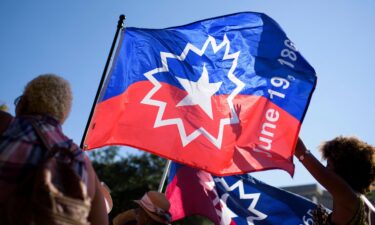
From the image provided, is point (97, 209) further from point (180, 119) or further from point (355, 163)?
point (355, 163)

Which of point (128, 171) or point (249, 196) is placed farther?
point (128, 171)

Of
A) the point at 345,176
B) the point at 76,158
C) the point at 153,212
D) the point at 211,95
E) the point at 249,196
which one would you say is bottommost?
the point at 249,196

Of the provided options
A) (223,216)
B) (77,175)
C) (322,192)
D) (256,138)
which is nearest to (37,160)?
(77,175)

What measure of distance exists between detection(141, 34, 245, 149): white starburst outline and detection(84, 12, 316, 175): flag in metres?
0.01

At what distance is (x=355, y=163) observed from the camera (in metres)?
3.50

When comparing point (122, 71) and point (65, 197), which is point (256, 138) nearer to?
point (122, 71)

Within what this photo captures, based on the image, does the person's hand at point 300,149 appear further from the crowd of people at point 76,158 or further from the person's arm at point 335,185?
the person's arm at point 335,185

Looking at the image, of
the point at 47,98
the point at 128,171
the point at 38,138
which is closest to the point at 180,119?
the point at 47,98

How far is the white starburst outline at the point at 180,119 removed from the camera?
14.0ft

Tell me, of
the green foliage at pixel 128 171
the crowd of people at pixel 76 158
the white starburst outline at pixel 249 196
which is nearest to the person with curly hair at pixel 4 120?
the crowd of people at pixel 76 158

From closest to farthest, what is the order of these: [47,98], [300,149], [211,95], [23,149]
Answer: [23,149] → [47,98] → [300,149] → [211,95]

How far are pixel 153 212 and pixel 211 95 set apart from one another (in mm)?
1388

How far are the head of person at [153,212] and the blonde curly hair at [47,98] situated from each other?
168cm

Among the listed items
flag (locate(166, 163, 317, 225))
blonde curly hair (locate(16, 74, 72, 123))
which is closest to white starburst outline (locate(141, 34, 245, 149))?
flag (locate(166, 163, 317, 225))
